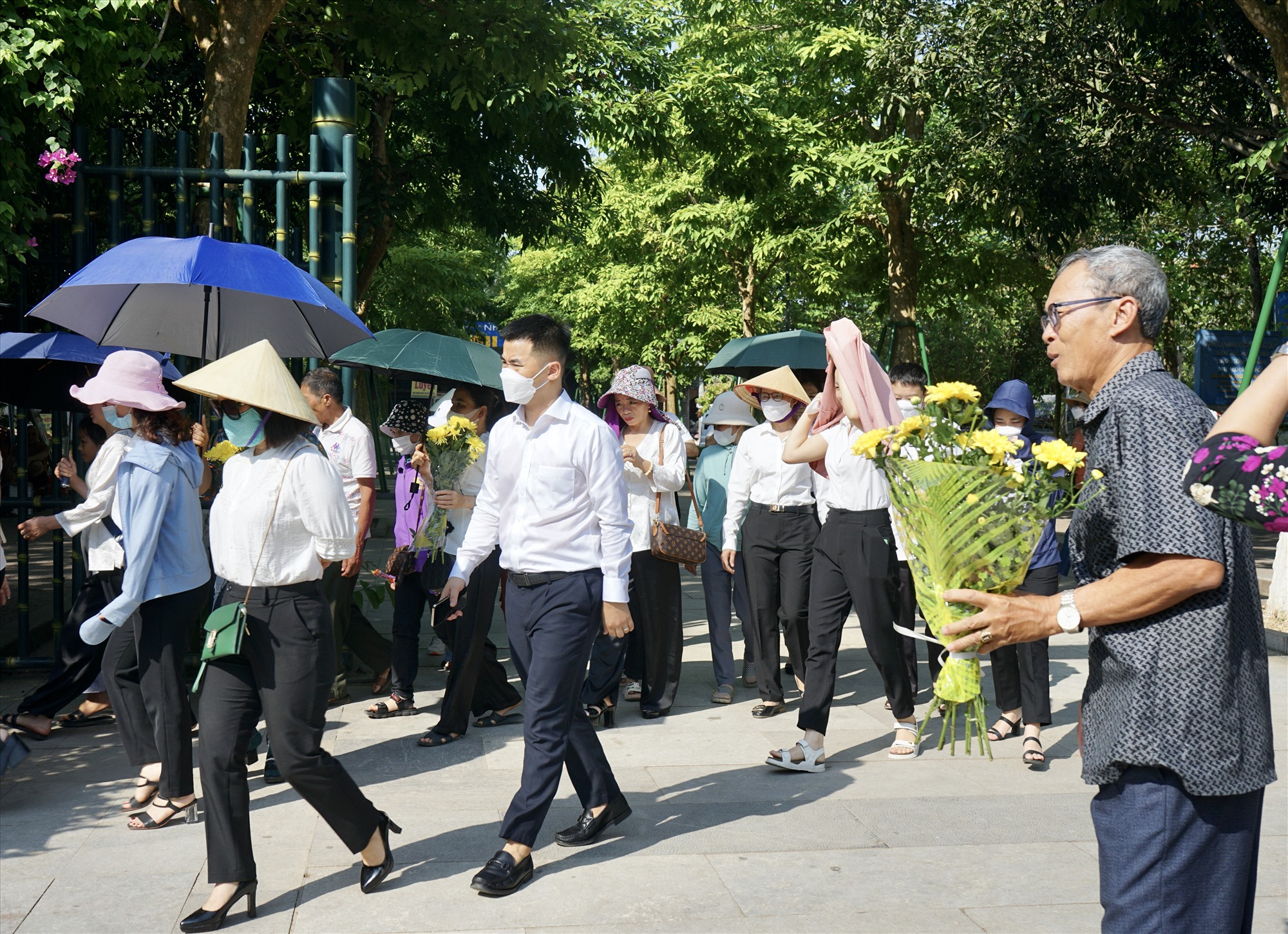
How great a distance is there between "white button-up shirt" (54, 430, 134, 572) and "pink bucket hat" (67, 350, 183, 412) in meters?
0.91

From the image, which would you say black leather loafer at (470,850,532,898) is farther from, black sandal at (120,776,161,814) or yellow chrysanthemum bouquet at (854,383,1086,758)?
yellow chrysanthemum bouquet at (854,383,1086,758)

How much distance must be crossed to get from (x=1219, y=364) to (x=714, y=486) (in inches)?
587

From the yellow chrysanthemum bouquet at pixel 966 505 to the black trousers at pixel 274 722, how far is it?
2.30 metres

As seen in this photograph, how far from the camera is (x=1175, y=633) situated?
7.95ft

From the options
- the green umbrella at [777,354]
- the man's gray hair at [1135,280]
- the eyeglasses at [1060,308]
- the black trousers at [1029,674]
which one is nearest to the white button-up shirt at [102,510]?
the black trousers at [1029,674]

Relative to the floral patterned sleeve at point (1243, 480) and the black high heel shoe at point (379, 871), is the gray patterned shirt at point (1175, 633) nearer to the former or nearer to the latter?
the floral patterned sleeve at point (1243, 480)

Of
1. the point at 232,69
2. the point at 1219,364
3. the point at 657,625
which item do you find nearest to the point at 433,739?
the point at 657,625

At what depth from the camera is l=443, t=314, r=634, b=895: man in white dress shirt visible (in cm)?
452

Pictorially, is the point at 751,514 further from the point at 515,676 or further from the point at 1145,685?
the point at 1145,685

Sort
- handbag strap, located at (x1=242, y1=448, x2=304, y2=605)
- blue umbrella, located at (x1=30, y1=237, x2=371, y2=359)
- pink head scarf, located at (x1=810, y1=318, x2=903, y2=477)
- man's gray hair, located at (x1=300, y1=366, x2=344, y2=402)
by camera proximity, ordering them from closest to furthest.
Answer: pink head scarf, located at (x1=810, y1=318, x2=903, y2=477)
handbag strap, located at (x1=242, y1=448, x2=304, y2=605)
blue umbrella, located at (x1=30, y1=237, x2=371, y2=359)
man's gray hair, located at (x1=300, y1=366, x2=344, y2=402)

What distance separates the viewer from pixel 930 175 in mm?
16812

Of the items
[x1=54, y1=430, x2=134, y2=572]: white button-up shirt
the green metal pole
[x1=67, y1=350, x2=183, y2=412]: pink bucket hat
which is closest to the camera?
[x1=67, y1=350, x2=183, y2=412]: pink bucket hat

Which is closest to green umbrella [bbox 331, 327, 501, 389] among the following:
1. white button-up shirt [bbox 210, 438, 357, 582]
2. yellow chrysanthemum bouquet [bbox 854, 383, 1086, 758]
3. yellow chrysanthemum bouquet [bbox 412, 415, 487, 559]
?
yellow chrysanthemum bouquet [bbox 412, 415, 487, 559]

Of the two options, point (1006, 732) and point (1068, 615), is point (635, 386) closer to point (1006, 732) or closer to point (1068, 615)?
point (1006, 732)
